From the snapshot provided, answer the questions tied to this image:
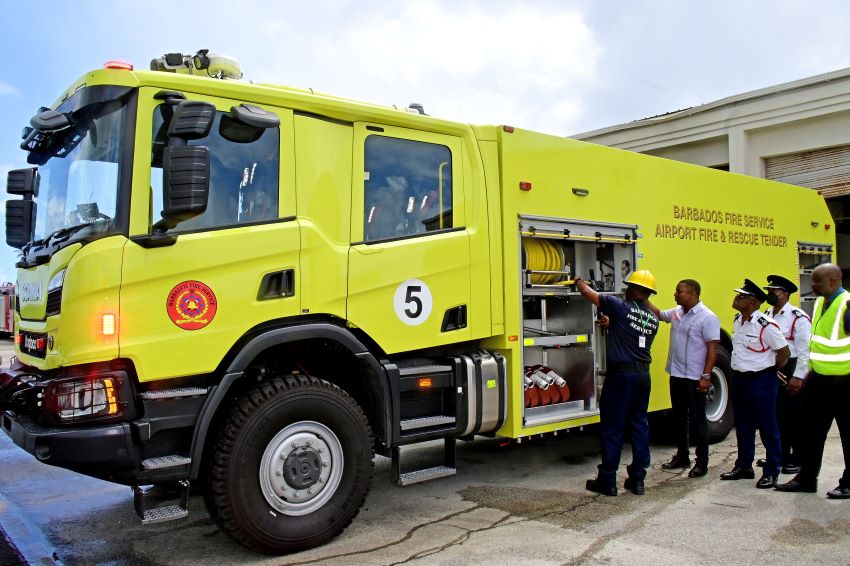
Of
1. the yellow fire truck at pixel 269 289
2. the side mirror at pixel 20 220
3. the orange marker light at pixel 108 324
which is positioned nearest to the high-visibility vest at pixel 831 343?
the yellow fire truck at pixel 269 289

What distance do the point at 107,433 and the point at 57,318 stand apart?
72cm

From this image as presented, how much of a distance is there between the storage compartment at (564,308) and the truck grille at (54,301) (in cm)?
338

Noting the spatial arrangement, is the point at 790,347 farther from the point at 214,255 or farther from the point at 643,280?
the point at 214,255

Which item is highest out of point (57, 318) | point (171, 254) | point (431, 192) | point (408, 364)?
point (431, 192)

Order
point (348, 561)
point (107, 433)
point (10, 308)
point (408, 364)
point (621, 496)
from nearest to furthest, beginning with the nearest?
point (107, 433)
point (348, 561)
point (408, 364)
point (621, 496)
point (10, 308)

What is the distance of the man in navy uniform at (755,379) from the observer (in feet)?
19.8

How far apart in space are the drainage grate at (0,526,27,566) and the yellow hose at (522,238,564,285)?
417 centimetres

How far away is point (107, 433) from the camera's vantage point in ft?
12.6

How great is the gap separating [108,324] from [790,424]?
5935 millimetres

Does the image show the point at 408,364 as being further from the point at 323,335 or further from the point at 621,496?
the point at 621,496

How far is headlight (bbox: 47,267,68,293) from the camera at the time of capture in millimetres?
4000

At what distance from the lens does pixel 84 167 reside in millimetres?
4316

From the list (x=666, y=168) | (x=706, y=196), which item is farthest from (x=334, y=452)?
(x=706, y=196)

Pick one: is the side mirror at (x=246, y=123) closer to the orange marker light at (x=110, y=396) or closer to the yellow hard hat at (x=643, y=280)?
the orange marker light at (x=110, y=396)
